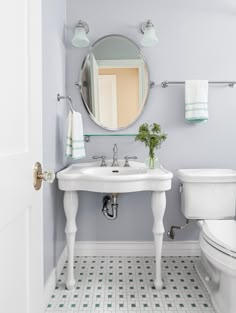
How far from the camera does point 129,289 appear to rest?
5.85 feet

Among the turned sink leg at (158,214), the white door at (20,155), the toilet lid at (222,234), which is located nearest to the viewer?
the white door at (20,155)

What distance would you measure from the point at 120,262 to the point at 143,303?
0.52 meters

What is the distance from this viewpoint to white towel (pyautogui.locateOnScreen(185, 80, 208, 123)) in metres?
2.09

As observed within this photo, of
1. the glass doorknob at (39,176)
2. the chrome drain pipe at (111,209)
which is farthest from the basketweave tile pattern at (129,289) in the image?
the glass doorknob at (39,176)

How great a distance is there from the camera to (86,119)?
88.0 inches

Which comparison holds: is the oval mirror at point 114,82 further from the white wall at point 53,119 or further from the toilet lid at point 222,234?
the toilet lid at point 222,234

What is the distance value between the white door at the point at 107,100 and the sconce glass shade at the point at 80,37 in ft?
0.93

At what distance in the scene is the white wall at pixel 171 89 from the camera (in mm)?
2199

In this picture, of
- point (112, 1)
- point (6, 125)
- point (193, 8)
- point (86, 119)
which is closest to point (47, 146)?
point (86, 119)

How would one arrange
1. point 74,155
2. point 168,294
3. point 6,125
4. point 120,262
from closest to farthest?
point 6,125, point 168,294, point 74,155, point 120,262

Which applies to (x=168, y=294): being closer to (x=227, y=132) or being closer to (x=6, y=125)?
(x=227, y=132)

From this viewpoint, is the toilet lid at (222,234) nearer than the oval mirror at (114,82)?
Yes

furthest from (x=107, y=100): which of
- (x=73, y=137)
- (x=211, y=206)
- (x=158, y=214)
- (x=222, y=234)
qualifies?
(x=222, y=234)

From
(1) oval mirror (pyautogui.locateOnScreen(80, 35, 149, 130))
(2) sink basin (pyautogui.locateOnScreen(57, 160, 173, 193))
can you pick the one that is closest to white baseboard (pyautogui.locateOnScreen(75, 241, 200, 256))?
(2) sink basin (pyautogui.locateOnScreen(57, 160, 173, 193))
